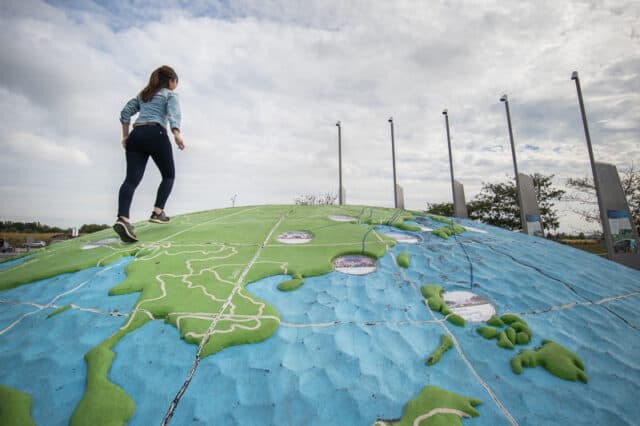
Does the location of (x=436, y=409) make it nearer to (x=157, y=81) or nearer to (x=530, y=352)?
(x=530, y=352)

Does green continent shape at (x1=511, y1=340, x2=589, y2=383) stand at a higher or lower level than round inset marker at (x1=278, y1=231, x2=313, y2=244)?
lower

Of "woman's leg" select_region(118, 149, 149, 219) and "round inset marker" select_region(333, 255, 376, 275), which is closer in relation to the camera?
"round inset marker" select_region(333, 255, 376, 275)

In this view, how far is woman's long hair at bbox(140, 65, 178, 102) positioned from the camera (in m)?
3.18

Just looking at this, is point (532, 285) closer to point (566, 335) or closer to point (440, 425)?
point (566, 335)

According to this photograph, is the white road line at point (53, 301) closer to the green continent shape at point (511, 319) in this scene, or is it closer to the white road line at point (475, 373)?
the white road line at point (475, 373)

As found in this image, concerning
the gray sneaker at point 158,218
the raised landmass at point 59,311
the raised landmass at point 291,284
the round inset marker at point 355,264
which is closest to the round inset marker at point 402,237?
the round inset marker at point 355,264

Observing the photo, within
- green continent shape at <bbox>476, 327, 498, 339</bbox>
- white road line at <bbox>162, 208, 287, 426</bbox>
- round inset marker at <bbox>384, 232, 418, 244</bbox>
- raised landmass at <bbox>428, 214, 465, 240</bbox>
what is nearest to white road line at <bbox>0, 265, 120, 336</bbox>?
white road line at <bbox>162, 208, 287, 426</bbox>

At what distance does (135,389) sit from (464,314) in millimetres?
2184

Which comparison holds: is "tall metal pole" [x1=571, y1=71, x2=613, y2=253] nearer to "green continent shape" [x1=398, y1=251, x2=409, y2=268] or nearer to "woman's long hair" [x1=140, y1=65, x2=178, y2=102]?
"green continent shape" [x1=398, y1=251, x2=409, y2=268]

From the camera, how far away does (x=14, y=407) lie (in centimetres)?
140

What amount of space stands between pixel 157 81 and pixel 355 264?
292 cm

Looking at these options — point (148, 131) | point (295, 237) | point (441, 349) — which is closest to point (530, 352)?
point (441, 349)

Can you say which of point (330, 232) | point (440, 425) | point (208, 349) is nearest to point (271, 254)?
point (330, 232)

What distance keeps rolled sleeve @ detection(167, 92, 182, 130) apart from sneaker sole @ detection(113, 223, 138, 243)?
1.21m
